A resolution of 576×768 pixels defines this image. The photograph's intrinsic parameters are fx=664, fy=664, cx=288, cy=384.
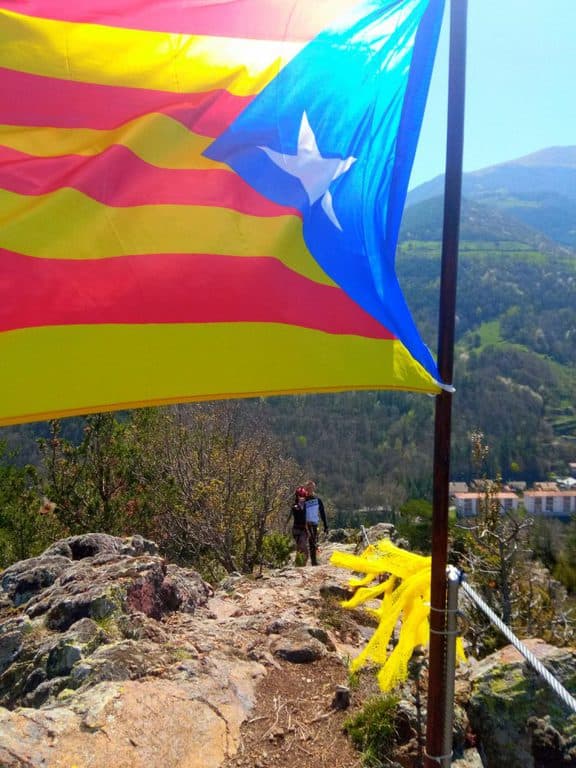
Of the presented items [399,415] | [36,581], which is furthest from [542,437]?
[36,581]

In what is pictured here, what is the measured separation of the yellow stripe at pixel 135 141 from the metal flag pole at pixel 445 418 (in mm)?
1228

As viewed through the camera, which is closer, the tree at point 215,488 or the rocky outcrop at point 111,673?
the rocky outcrop at point 111,673

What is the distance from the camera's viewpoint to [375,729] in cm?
534

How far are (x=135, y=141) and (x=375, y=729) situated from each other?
15.4ft

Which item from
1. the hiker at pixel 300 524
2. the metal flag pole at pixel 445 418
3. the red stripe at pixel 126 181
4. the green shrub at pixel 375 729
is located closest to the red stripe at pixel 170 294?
the red stripe at pixel 126 181

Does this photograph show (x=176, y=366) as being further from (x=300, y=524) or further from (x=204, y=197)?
(x=300, y=524)

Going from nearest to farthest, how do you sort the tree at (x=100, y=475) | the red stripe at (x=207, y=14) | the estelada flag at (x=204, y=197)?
1. the estelada flag at (x=204, y=197)
2. the red stripe at (x=207, y=14)
3. the tree at (x=100, y=475)

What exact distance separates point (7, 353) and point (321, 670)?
194 inches

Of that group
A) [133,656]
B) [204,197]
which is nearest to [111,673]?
[133,656]

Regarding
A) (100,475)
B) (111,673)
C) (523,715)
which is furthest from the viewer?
(100,475)

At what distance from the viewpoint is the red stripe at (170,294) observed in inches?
122

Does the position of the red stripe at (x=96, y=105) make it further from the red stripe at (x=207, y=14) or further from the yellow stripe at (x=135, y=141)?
the red stripe at (x=207, y=14)

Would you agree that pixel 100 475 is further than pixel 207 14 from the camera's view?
Yes

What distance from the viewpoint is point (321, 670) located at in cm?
659
